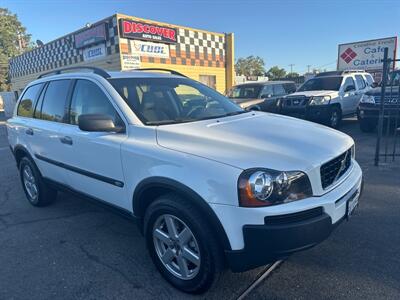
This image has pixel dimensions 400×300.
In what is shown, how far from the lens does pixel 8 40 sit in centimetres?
4709

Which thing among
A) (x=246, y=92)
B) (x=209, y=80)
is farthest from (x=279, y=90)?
(x=209, y=80)

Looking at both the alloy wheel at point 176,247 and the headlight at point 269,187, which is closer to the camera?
the headlight at point 269,187

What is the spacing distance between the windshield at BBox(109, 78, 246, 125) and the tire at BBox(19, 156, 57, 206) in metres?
1.94

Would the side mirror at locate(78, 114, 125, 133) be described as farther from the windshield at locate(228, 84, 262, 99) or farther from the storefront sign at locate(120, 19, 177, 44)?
the storefront sign at locate(120, 19, 177, 44)

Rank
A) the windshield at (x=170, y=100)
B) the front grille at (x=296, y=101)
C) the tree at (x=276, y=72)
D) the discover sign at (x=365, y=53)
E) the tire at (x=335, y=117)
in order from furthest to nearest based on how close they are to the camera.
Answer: the tree at (x=276, y=72) < the discover sign at (x=365, y=53) < the tire at (x=335, y=117) < the front grille at (x=296, y=101) < the windshield at (x=170, y=100)

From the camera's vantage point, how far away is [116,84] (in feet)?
9.86

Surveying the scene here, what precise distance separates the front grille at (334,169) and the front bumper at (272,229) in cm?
21

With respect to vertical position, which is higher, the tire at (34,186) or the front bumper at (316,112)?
the front bumper at (316,112)

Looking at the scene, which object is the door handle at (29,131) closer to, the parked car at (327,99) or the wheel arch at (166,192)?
the wheel arch at (166,192)

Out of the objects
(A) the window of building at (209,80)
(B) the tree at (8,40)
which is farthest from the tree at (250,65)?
(A) the window of building at (209,80)

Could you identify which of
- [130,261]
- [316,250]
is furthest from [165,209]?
[316,250]

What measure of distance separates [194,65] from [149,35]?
312 cm

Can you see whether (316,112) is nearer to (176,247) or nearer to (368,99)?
(368,99)

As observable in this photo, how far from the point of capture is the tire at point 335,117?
30.0 feet
